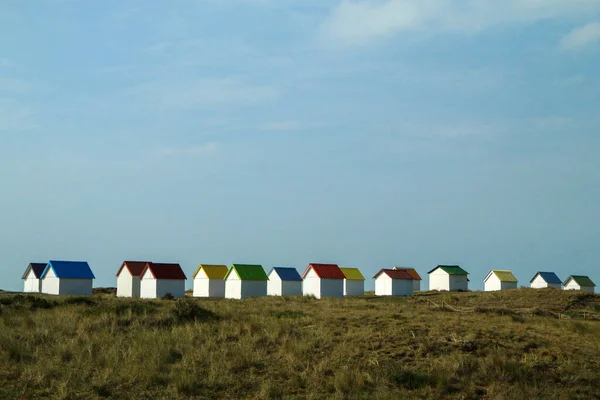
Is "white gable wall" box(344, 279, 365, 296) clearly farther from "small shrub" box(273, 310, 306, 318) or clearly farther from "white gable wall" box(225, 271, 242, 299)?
"small shrub" box(273, 310, 306, 318)

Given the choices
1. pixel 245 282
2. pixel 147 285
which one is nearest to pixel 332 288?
pixel 245 282

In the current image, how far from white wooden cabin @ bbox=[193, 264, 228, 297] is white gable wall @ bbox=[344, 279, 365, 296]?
16.4 meters

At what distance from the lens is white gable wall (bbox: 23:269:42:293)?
7306cm

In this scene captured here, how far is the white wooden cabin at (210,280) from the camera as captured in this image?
72.9 meters

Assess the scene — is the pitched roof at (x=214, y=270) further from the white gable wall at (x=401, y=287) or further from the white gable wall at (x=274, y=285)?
the white gable wall at (x=401, y=287)

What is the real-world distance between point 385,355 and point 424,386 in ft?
8.69

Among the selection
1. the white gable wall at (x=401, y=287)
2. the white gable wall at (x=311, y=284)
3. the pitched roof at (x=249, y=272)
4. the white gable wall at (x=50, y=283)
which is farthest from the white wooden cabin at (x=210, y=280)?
the white gable wall at (x=401, y=287)

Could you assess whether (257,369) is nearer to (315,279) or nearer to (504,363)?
(504,363)

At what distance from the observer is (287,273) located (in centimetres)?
7344

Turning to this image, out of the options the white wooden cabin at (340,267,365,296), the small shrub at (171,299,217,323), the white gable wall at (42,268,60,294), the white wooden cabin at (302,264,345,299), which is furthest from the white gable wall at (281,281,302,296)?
the small shrub at (171,299,217,323)

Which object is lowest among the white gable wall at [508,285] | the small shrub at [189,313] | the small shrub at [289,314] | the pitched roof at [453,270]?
the white gable wall at [508,285]

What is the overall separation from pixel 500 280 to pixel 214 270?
156 feet

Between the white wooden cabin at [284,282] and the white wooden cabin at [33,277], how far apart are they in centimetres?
2638

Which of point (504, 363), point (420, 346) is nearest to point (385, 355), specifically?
point (420, 346)
